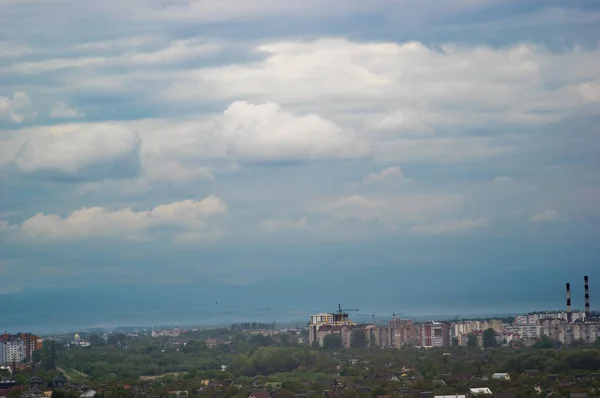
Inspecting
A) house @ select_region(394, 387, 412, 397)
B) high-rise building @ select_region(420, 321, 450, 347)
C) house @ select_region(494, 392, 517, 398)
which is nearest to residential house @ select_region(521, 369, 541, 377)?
house @ select_region(394, 387, 412, 397)

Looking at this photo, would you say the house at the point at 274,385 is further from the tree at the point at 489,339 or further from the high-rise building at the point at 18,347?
the high-rise building at the point at 18,347

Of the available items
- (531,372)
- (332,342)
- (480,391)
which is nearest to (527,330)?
(332,342)

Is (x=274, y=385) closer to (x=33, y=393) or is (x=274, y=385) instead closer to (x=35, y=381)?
(x=33, y=393)

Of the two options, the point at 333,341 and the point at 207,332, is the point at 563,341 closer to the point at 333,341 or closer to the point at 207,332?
the point at 333,341

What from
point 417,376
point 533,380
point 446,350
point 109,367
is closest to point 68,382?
point 109,367

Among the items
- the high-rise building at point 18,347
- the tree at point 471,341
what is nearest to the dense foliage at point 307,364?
the tree at point 471,341

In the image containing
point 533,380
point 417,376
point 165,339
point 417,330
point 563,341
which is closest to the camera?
point 533,380
